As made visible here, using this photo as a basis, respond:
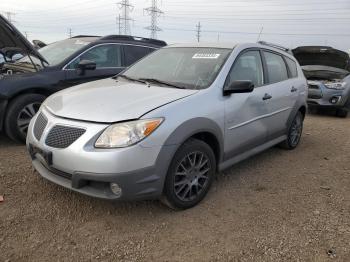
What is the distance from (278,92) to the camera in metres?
4.96

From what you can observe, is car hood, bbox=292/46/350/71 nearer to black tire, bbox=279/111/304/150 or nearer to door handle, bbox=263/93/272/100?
black tire, bbox=279/111/304/150

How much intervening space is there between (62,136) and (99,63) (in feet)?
10.8

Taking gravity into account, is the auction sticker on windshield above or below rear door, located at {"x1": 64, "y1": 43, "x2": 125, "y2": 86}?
above

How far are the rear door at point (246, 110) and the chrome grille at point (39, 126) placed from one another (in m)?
1.80

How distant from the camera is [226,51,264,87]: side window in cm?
422

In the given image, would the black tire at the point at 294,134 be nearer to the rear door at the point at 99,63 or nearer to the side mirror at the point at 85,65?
the rear door at the point at 99,63

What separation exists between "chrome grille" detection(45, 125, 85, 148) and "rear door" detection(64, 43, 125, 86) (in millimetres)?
2600

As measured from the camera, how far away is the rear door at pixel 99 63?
19.3 feet

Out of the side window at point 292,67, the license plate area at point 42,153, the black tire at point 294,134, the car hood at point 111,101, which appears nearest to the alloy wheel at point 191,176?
the car hood at point 111,101

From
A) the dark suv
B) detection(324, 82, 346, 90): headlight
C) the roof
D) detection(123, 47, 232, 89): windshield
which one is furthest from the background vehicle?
detection(123, 47, 232, 89): windshield

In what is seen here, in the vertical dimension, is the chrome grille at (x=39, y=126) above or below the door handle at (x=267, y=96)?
below

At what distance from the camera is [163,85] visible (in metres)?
3.98

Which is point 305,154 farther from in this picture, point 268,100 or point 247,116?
point 247,116

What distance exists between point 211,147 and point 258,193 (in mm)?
→ 797
